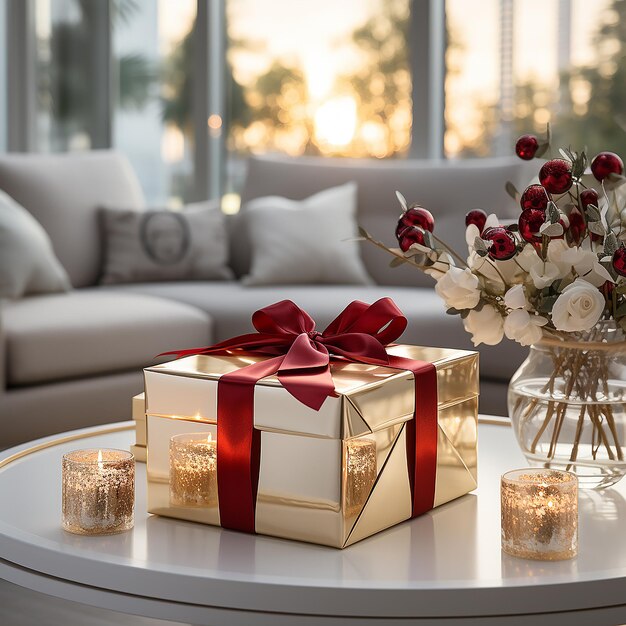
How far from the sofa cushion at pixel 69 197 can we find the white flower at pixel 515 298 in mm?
A: 2651

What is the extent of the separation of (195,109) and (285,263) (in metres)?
1.89

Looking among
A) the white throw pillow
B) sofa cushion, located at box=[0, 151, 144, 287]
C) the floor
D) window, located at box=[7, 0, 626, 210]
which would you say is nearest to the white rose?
the floor

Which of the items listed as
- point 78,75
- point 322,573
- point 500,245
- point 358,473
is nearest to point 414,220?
point 500,245

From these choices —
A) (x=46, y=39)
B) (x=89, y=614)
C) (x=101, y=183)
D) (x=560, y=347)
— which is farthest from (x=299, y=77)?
(x=560, y=347)

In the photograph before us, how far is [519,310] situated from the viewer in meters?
1.15

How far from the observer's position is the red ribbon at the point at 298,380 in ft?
3.37

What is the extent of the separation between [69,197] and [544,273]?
8.94ft

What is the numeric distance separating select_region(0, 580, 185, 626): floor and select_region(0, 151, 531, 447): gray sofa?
0.63 m

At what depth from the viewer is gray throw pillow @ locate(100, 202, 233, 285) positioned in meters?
3.60

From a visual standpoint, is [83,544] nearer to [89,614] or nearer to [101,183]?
[89,614]

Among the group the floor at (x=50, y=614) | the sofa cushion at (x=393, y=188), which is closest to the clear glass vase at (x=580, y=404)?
the floor at (x=50, y=614)

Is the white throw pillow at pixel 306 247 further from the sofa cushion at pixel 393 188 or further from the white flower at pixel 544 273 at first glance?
the white flower at pixel 544 273

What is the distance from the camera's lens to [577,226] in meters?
1.16

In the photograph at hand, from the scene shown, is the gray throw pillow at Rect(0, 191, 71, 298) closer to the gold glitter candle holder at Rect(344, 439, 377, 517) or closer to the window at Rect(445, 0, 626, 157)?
the window at Rect(445, 0, 626, 157)
